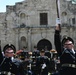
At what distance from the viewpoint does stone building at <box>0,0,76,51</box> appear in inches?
1446

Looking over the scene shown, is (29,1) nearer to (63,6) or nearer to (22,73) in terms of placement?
(63,6)

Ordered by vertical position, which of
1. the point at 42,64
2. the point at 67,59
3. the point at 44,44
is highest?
the point at 67,59

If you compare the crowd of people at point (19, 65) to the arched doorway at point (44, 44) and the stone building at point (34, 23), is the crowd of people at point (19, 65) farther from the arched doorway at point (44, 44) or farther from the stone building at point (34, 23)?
the stone building at point (34, 23)

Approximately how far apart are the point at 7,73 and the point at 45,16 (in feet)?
88.7

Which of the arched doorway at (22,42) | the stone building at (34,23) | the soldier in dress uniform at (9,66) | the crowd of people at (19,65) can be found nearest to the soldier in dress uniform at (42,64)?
the crowd of people at (19,65)

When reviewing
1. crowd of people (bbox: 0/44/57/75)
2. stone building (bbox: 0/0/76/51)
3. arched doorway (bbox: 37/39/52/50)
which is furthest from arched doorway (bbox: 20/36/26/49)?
crowd of people (bbox: 0/44/57/75)

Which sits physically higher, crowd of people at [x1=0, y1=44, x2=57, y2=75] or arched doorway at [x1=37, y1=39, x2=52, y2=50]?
crowd of people at [x1=0, y1=44, x2=57, y2=75]

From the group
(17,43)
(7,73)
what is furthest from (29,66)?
(17,43)

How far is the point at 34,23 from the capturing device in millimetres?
37125

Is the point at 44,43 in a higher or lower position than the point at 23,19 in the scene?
lower

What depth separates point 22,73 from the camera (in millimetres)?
10219

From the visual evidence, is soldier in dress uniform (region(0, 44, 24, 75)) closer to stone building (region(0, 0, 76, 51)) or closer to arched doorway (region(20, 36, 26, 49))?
stone building (region(0, 0, 76, 51))

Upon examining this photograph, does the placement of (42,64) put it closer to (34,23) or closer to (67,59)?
(67,59)

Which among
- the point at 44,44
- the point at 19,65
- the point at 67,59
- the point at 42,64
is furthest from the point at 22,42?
the point at 67,59
